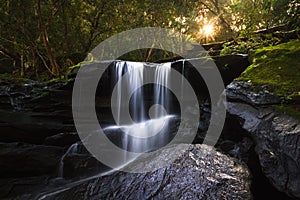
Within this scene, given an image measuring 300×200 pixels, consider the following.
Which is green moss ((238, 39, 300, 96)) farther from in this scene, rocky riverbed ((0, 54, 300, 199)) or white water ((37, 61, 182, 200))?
white water ((37, 61, 182, 200))

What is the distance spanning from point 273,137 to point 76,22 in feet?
34.8

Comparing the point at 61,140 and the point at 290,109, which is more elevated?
the point at 290,109

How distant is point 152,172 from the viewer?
3031 millimetres

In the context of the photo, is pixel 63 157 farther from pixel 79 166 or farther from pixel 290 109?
pixel 290 109

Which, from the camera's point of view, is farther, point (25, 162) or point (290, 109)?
point (25, 162)

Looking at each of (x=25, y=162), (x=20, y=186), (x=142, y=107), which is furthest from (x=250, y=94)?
(x=25, y=162)

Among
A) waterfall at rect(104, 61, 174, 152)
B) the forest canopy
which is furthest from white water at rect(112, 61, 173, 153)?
the forest canopy

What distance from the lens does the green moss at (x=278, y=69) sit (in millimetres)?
3602

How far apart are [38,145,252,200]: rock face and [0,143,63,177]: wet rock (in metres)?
1.54

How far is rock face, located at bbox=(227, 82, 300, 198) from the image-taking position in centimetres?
283

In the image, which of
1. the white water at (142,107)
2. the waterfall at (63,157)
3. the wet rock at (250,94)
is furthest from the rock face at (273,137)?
the waterfall at (63,157)

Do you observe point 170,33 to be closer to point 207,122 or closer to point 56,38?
point 56,38

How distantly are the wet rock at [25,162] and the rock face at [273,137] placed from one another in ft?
13.2

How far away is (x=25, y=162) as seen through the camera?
15.6 ft
